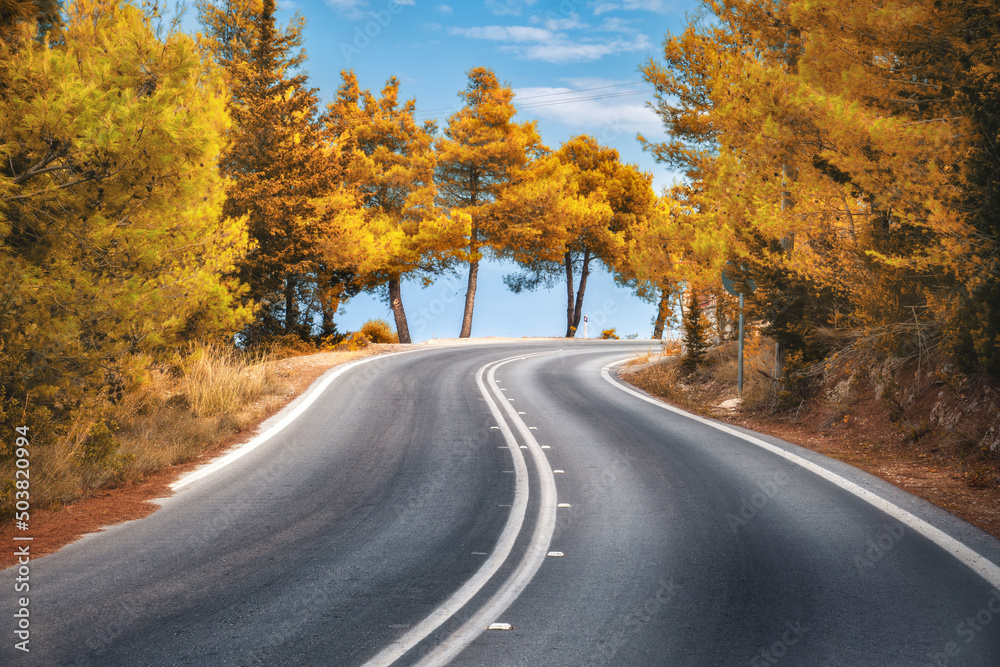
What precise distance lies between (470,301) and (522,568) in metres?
30.7

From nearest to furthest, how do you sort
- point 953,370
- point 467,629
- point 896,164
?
point 467,629 → point 896,164 → point 953,370

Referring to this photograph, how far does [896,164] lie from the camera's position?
8.15m

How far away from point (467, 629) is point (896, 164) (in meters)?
7.71

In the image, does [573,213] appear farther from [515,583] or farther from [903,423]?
[515,583]

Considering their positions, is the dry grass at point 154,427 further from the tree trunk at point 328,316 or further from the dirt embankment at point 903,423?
the tree trunk at point 328,316

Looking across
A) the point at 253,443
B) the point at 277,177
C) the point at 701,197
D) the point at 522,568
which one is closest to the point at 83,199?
the point at 253,443

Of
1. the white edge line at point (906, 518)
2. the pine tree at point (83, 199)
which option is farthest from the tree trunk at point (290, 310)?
the white edge line at point (906, 518)

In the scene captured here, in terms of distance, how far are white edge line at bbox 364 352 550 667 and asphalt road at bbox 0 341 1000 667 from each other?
2 cm

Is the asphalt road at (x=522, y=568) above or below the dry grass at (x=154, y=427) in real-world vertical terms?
below

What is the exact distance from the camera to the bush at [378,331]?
27.6 meters

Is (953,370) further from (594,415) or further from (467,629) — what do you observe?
(467,629)

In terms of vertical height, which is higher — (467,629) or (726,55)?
(726,55)

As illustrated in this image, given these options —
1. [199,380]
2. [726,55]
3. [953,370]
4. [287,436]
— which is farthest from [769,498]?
[726,55]

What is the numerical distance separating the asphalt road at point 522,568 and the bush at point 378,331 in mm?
19326
